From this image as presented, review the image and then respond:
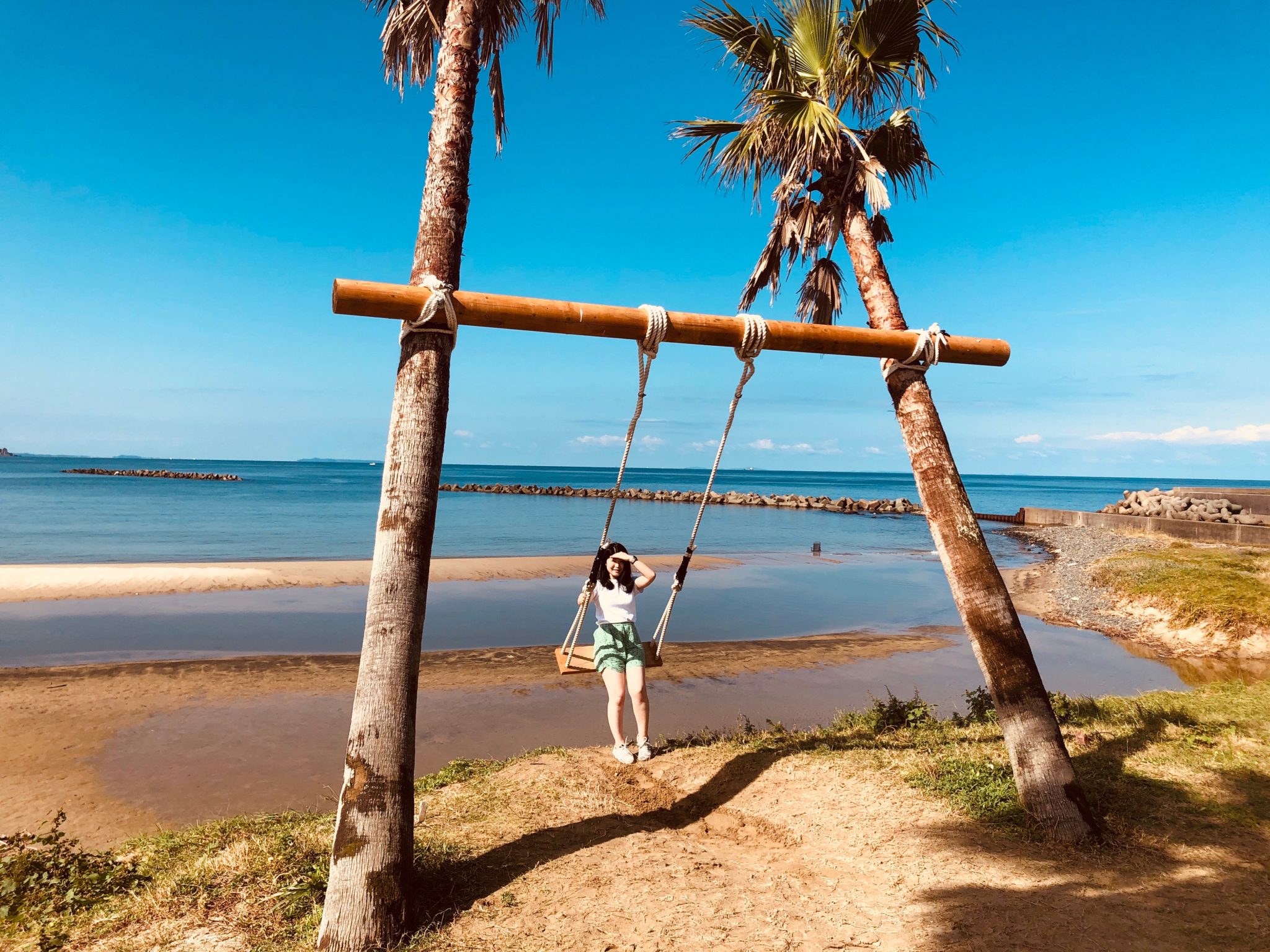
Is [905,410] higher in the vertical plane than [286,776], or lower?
higher

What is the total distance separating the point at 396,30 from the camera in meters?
5.66

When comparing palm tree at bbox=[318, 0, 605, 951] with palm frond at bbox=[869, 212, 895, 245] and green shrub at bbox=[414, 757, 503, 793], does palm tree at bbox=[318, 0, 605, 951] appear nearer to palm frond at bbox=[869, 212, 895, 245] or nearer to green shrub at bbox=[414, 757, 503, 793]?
green shrub at bbox=[414, 757, 503, 793]

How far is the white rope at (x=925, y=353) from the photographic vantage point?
5348mm

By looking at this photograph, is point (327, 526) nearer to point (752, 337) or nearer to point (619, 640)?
point (619, 640)

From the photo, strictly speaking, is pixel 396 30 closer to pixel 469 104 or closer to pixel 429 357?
pixel 469 104

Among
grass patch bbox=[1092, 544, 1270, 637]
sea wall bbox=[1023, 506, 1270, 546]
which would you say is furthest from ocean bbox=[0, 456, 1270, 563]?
grass patch bbox=[1092, 544, 1270, 637]

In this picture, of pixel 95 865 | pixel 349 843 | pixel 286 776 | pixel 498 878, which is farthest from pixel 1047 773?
pixel 286 776

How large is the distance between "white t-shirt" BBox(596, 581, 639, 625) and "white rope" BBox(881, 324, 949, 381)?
2.92m

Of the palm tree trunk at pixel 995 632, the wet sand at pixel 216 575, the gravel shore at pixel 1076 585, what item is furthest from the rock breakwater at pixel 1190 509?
the palm tree trunk at pixel 995 632

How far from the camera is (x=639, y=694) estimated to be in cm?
638

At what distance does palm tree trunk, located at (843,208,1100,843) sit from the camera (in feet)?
15.8

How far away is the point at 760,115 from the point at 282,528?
34.0 meters

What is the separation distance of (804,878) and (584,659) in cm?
253

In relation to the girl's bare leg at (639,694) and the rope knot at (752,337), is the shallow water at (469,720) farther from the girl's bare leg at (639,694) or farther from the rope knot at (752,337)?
the rope knot at (752,337)
